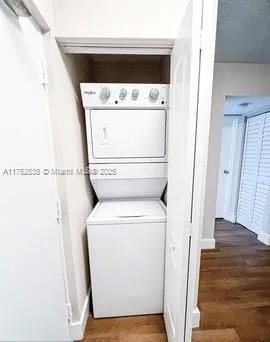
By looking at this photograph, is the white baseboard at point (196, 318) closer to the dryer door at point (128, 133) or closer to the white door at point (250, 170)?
the dryer door at point (128, 133)

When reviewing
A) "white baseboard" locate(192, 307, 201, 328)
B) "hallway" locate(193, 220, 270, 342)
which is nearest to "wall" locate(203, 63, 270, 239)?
"hallway" locate(193, 220, 270, 342)

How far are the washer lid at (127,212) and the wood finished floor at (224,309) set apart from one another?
0.90 m

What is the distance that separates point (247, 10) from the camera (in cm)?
132

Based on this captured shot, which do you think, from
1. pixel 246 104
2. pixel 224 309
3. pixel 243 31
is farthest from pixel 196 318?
pixel 246 104

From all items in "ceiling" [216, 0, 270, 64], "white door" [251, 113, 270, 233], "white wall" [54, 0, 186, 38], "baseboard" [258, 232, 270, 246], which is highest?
"ceiling" [216, 0, 270, 64]

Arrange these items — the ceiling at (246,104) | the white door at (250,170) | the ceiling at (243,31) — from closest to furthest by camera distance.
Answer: the ceiling at (243,31) → the ceiling at (246,104) → the white door at (250,170)

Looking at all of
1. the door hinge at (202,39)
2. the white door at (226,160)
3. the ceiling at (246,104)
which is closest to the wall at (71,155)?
the door hinge at (202,39)

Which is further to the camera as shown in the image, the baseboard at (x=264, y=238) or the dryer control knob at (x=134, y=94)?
the baseboard at (x=264, y=238)

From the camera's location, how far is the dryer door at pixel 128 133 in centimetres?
152

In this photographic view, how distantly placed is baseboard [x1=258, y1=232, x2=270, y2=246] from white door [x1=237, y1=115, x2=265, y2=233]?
0.57 feet

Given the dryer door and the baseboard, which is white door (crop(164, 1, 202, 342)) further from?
the baseboard

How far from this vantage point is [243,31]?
1.57 metres

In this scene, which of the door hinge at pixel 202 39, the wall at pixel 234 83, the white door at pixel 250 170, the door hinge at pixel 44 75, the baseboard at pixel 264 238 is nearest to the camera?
the door hinge at pixel 202 39

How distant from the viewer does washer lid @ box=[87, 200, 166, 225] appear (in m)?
1.43
